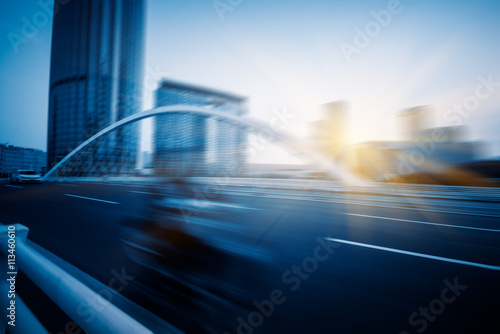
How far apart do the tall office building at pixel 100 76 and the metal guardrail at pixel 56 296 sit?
26416 mm

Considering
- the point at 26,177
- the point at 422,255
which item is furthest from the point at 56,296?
the point at 26,177

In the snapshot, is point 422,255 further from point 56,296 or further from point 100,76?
point 100,76

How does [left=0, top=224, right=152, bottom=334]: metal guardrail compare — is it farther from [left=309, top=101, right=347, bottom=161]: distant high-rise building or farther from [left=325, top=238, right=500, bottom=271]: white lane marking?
[left=309, top=101, right=347, bottom=161]: distant high-rise building

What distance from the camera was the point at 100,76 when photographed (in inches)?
1272

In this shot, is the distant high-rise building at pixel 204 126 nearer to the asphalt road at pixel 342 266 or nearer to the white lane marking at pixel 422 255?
the asphalt road at pixel 342 266

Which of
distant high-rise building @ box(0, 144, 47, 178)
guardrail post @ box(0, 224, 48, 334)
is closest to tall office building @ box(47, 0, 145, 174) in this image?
distant high-rise building @ box(0, 144, 47, 178)

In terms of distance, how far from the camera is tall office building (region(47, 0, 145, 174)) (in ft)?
96.9

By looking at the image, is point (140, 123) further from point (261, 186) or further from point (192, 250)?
point (192, 250)

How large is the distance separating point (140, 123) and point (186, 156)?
23022mm

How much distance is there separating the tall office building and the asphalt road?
2388 cm

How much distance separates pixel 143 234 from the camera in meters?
4.43

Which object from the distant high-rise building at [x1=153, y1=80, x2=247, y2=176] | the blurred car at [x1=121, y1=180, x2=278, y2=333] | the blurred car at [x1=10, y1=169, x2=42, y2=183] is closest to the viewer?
the blurred car at [x1=121, y1=180, x2=278, y2=333]

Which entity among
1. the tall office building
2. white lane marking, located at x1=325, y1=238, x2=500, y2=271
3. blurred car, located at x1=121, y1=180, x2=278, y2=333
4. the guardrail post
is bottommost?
blurred car, located at x1=121, y1=180, x2=278, y2=333

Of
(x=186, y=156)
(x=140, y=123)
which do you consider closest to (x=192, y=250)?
(x=186, y=156)
